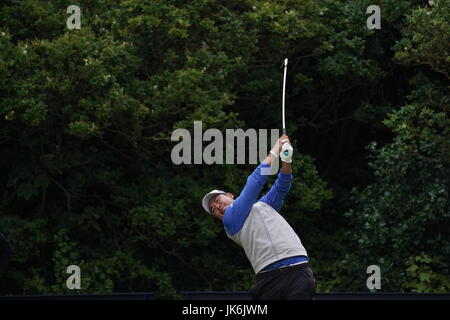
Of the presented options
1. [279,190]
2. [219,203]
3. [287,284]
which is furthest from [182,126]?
[287,284]

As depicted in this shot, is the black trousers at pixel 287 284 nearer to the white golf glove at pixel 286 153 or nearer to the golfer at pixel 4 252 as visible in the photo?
the white golf glove at pixel 286 153

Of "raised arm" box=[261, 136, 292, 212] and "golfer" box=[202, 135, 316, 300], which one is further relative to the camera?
"raised arm" box=[261, 136, 292, 212]

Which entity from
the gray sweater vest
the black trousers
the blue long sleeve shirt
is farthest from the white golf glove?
the black trousers

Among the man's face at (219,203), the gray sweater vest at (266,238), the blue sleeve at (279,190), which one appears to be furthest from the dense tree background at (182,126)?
the gray sweater vest at (266,238)

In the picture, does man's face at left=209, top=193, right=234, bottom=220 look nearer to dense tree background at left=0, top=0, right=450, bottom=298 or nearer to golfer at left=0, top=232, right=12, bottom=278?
golfer at left=0, top=232, right=12, bottom=278

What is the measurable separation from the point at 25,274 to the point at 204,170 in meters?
2.37

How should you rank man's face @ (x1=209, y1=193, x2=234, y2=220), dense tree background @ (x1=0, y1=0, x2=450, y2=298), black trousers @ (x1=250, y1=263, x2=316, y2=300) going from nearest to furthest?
black trousers @ (x1=250, y1=263, x2=316, y2=300), man's face @ (x1=209, y1=193, x2=234, y2=220), dense tree background @ (x1=0, y1=0, x2=450, y2=298)

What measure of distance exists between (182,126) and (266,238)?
400 cm

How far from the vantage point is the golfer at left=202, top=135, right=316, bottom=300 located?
6504mm

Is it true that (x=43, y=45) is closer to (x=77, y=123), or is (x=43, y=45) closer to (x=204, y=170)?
(x=77, y=123)

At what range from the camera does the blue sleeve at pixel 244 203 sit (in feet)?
21.7

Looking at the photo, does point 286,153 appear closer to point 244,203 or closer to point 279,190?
point 279,190

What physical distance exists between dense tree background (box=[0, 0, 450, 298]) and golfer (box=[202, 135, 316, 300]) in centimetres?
379

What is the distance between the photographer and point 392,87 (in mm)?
12367
